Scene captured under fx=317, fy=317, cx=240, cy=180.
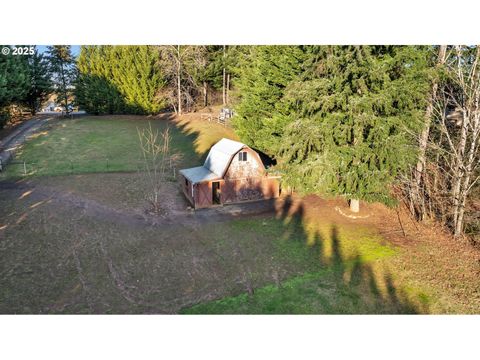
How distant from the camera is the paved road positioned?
2547cm

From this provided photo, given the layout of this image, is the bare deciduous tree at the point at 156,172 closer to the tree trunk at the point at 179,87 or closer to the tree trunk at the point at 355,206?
the tree trunk at the point at 179,87

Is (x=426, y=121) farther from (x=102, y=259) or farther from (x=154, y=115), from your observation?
(x=154, y=115)

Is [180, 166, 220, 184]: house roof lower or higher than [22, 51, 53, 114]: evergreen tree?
lower

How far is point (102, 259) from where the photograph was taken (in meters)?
14.3

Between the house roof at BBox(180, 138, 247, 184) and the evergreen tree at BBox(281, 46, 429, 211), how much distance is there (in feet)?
14.7

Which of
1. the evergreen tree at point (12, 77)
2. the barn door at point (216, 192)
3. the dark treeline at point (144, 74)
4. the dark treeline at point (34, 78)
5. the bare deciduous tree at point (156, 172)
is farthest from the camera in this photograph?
the dark treeline at point (144, 74)

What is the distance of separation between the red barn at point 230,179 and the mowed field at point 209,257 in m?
1.08

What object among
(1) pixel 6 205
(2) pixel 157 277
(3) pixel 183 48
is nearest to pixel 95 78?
(3) pixel 183 48

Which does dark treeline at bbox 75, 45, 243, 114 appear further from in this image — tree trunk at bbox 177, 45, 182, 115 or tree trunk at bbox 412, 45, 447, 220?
tree trunk at bbox 412, 45, 447, 220

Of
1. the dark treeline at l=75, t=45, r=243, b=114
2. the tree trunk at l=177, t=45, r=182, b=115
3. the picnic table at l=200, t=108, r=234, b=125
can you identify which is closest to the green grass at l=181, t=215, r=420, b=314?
the picnic table at l=200, t=108, r=234, b=125

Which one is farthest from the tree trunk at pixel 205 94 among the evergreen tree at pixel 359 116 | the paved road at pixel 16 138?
the evergreen tree at pixel 359 116

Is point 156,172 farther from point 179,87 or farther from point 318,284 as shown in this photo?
point 318,284

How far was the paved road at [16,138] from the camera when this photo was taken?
25472 millimetres

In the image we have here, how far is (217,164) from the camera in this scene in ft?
68.4
